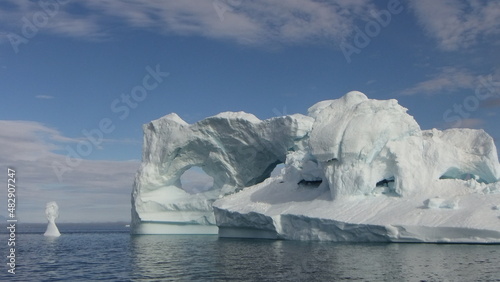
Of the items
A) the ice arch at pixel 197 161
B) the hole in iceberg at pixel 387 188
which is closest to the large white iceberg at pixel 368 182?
the hole in iceberg at pixel 387 188

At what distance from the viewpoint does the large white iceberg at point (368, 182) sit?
2123 cm

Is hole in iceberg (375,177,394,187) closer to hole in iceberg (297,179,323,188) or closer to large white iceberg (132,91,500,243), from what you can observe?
large white iceberg (132,91,500,243)

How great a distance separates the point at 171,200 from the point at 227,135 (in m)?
5.89

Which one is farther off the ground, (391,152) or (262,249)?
(391,152)

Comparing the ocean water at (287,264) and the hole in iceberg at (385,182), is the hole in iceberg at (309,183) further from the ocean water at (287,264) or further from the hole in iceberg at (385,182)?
the ocean water at (287,264)

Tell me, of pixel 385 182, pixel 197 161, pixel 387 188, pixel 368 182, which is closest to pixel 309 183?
pixel 385 182

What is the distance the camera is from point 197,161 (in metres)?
37.2

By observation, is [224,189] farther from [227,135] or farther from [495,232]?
[495,232]

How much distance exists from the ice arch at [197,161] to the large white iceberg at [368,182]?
11.1 inches

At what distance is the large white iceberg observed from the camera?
21.2 metres

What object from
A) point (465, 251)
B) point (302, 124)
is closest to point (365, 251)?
point (465, 251)

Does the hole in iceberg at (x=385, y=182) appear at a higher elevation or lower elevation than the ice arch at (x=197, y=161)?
lower

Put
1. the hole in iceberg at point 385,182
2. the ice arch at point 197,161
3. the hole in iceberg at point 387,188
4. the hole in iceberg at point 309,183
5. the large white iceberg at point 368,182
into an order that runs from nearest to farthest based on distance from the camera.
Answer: the large white iceberg at point 368,182
the hole in iceberg at point 387,188
the hole in iceberg at point 385,182
the hole in iceberg at point 309,183
the ice arch at point 197,161

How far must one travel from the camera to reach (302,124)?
1272 inches
